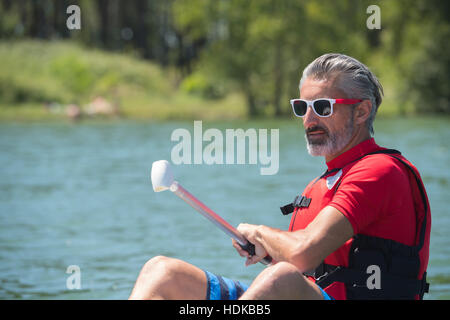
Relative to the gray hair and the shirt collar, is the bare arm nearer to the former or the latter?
the shirt collar

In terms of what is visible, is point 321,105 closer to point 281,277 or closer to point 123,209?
point 281,277

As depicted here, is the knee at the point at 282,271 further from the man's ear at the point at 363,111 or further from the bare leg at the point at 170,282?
the man's ear at the point at 363,111

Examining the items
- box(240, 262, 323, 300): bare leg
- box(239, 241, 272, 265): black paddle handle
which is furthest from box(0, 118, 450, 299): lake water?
box(240, 262, 323, 300): bare leg

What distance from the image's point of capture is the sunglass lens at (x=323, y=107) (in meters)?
3.04

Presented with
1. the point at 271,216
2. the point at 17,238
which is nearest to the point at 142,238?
the point at 17,238

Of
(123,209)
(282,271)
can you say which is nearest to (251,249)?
(282,271)

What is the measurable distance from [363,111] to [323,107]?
170 mm

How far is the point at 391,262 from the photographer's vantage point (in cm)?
282

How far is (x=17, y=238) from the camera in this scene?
8953mm

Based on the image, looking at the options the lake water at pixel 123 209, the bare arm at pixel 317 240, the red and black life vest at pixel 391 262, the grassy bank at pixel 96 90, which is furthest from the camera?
the grassy bank at pixel 96 90

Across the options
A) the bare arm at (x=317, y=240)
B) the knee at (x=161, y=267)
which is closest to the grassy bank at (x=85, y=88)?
the knee at (x=161, y=267)

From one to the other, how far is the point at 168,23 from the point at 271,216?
166 feet

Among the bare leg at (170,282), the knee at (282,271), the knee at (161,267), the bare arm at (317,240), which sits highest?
the bare arm at (317,240)
